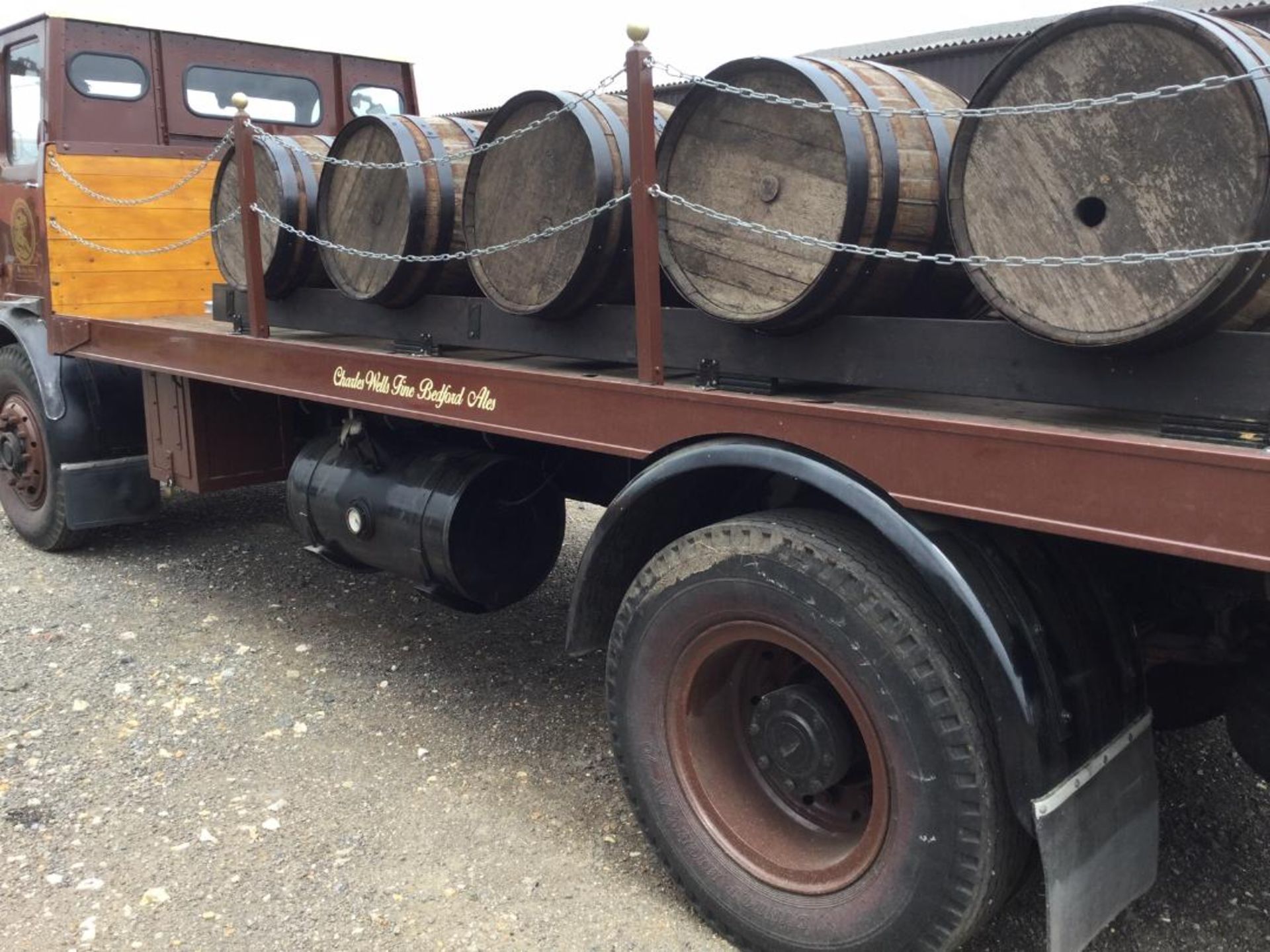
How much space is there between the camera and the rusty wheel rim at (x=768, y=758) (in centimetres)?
250

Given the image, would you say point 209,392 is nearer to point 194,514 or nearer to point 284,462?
point 284,462

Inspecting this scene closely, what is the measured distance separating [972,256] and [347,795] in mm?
2312

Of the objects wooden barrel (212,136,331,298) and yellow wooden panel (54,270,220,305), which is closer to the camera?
wooden barrel (212,136,331,298)

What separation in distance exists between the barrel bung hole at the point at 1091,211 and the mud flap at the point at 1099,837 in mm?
1026

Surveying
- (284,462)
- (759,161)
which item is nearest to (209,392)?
(284,462)

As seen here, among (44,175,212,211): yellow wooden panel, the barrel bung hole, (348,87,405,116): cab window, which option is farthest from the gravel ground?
(348,87,405,116): cab window

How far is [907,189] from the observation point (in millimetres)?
2420

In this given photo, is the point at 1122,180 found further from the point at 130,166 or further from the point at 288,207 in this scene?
the point at 130,166

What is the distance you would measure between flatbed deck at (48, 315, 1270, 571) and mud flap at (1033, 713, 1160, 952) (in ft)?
1.85

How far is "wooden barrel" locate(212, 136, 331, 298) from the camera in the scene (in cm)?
394

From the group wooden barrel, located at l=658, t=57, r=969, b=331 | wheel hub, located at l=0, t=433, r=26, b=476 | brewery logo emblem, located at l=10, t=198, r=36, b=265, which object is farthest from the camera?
wheel hub, located at l=0, t=433, r=26, b=476

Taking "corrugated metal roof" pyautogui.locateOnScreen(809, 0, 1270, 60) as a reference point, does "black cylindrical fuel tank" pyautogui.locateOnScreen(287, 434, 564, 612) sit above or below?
below

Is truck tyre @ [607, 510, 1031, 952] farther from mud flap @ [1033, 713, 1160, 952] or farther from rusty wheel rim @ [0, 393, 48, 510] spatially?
rusty wheel rim @ [0, 393, 48, 510]

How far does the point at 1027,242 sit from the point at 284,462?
378 cm
